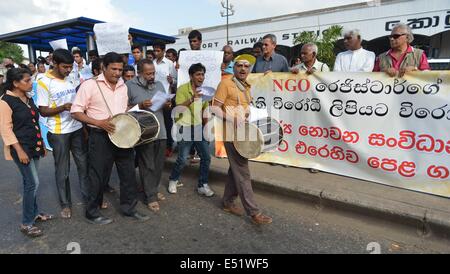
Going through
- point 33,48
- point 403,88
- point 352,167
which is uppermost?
point 33,48

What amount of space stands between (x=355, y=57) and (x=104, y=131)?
349 cm

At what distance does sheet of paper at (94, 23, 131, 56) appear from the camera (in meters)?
4.63

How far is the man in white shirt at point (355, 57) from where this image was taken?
443 cm

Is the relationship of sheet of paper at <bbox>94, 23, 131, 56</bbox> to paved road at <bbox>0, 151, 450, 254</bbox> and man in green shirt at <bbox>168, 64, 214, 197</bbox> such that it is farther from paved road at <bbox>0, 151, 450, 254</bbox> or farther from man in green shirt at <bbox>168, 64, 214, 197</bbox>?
paved road at <bbox>0, 151, 450, 254</bbox>

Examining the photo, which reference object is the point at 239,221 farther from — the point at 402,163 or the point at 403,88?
the point at 403,88

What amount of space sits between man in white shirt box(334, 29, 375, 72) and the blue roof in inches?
255

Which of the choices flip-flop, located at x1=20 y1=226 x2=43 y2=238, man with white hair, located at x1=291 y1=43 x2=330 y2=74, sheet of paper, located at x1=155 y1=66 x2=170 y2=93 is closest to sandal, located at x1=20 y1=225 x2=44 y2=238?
flip-flop, located at x1=20 y1=226 x2=43 y2=238

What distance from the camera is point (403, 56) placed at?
3.93 meters

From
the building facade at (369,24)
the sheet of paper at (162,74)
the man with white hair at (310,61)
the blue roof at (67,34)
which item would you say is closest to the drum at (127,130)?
the sheet of paper at (162,74)

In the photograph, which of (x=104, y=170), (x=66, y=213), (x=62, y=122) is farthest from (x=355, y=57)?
(x=66, y=213)

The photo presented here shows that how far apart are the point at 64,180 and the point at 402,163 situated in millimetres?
4005
